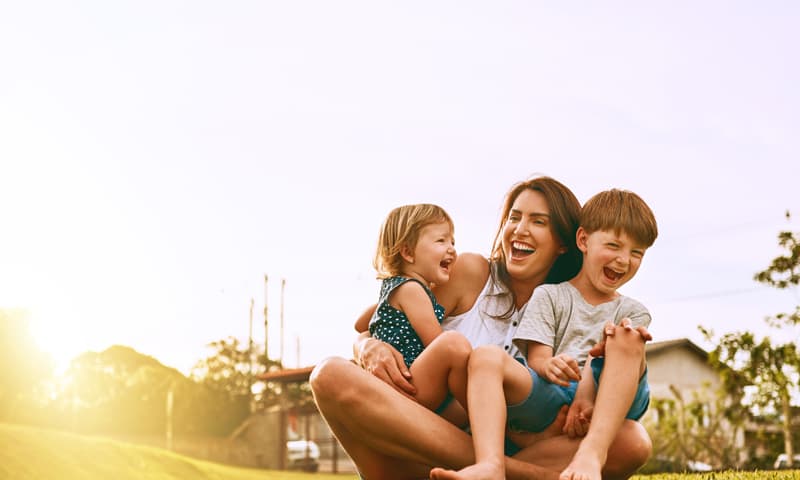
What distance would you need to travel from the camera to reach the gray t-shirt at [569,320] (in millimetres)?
3168

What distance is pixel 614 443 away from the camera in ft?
9.87

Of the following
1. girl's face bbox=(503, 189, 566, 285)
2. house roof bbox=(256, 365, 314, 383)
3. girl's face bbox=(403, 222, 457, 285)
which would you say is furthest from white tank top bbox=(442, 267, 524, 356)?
house roof bbox=(256, 365, 314, 383)

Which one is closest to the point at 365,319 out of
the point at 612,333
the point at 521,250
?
the point at 521,250

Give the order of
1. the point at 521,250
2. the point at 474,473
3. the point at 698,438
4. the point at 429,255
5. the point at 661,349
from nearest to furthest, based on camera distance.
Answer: the point at 474,473, the point at 429,255, the point at 521,250, the point at 698,438, the point at 661,349

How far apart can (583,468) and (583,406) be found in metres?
0.33

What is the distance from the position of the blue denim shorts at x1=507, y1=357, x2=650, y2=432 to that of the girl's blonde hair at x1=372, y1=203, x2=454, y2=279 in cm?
77

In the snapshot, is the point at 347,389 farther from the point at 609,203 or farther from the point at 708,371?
the point at 708,371

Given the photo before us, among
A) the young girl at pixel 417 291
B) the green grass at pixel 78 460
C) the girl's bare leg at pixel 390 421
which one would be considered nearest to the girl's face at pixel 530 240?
the young girl at pixel 417 291

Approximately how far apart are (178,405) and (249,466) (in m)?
3.34

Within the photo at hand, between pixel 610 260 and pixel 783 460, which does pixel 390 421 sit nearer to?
pixel 610 260

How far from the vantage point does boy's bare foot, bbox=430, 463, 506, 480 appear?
8.19ft

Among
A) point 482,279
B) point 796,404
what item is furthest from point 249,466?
point 482,279

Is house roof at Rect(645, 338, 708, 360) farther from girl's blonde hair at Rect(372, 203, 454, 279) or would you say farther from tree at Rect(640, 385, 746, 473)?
girl's blonde hair at Rect(372, 203, 454, 279)

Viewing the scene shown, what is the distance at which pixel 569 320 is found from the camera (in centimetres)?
322
